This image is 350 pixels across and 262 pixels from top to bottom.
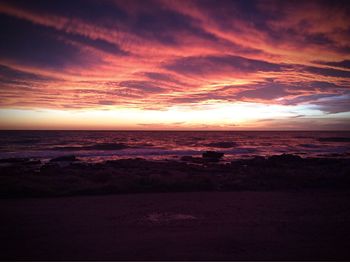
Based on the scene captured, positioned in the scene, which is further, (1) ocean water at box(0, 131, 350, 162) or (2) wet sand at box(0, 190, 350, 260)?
(1) ocean water at box(0, 131, 350, 162)

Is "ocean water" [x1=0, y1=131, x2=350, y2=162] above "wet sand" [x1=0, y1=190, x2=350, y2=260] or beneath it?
beneath

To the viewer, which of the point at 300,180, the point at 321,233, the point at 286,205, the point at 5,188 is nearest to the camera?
the point at 321,233

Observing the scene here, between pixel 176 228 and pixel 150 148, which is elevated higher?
pixel 176 228

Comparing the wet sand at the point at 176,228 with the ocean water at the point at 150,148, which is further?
the ocean water at the point at 150,148

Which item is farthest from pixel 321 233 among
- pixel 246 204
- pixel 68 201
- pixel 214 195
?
pixel 68 201

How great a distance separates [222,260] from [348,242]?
2.72 metres

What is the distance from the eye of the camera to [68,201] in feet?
26.1

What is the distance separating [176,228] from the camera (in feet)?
19.0

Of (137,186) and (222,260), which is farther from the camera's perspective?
(137,186)

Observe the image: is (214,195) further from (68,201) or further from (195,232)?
(68,201)

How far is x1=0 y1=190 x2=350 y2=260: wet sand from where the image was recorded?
4.66 meters

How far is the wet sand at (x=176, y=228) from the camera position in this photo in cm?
466

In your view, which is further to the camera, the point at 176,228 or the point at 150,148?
the point at 150,148

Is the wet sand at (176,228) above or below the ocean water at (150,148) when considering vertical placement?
above
